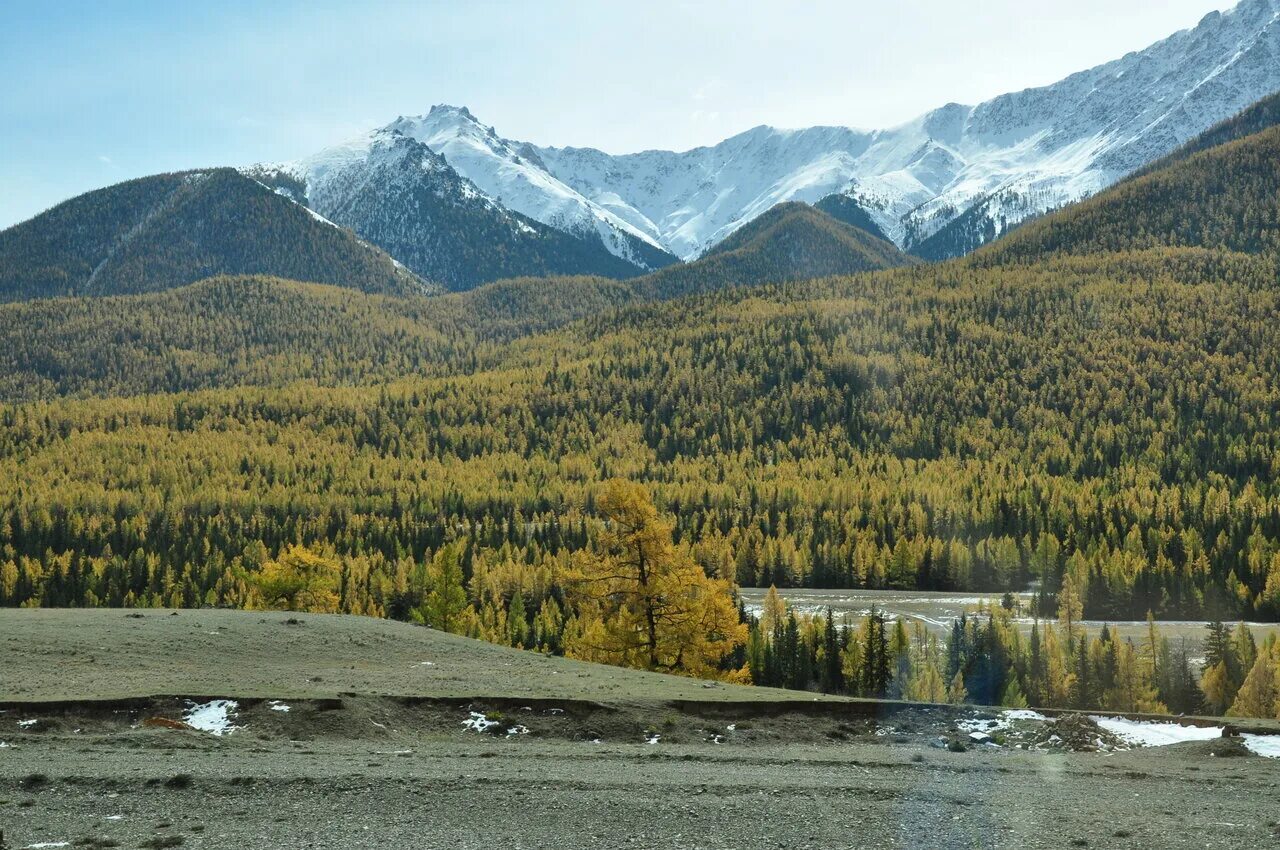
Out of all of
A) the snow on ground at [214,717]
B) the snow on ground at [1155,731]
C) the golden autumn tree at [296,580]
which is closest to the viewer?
the snow on ground at [214,717]

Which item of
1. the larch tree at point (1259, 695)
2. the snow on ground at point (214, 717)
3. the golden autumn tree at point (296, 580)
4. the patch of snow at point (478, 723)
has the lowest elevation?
the larch tree at point (1259, 695)

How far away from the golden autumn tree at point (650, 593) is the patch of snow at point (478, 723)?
24.4m

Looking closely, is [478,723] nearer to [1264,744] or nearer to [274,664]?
[274,664]

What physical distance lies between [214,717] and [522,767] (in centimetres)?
1126

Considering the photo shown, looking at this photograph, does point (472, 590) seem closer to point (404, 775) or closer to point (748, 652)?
point (748, 652)

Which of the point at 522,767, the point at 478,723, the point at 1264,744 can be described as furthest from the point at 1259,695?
the point at 522,767

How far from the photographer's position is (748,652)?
98312 millimetres

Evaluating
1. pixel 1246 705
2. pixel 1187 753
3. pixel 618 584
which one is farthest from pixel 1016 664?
pixel 1187 753

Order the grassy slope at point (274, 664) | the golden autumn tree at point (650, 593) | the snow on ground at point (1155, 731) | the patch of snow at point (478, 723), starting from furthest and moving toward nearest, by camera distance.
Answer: the golden autumn tree at point (650, 593), the grassy slope at point (274, 664), the patch of snow at point (478, 723), the snow on ground at point (1155, 731)

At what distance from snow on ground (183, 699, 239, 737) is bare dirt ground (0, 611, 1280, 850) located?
29 centimetres

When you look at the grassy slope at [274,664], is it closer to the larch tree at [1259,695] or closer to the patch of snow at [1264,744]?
the patch of snow at [1264,744]

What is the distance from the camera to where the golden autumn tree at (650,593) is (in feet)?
197

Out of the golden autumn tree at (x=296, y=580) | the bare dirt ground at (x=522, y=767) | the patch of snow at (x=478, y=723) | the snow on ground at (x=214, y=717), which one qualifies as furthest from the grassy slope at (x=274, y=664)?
the golden autumn tree at (x=296, y=580)

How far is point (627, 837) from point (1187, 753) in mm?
19470
